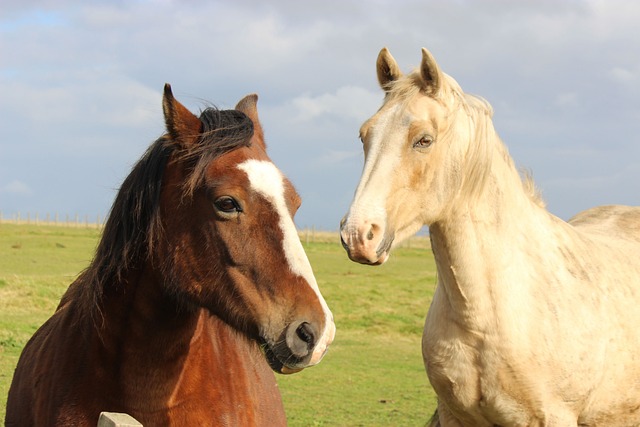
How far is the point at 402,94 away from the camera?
4082mm

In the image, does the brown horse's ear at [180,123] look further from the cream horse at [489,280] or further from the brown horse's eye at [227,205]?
the cream horse at [489,280]

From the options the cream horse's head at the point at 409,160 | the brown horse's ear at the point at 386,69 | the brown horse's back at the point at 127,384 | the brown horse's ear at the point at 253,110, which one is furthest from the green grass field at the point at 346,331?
the brown horse's ear at the point at 386,69

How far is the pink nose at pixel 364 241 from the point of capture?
364cm

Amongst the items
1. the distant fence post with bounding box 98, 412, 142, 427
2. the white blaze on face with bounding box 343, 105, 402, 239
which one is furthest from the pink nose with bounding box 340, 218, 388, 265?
the distant fence post with bounding box 98, 412, 142, 427

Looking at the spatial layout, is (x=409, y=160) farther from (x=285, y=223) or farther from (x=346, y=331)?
(x=346, y=331)

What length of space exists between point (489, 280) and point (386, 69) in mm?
1257

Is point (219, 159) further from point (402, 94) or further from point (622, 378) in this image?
point (622, 378)

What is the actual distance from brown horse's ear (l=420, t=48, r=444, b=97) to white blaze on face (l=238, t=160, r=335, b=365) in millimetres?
1165

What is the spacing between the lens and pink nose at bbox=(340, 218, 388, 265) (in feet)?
→ 11.9

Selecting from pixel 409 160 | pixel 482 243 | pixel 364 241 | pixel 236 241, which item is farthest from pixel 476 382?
pixel 236 241

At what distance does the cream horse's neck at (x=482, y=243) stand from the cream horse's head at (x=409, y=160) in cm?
12

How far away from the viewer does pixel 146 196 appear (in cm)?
326

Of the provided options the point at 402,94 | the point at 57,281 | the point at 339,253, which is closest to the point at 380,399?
the point at 402,94

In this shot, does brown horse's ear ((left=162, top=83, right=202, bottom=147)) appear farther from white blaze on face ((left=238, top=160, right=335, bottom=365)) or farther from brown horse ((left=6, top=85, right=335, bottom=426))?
white blaze on face ((left=238, top=160, right=335, bottom=365))
